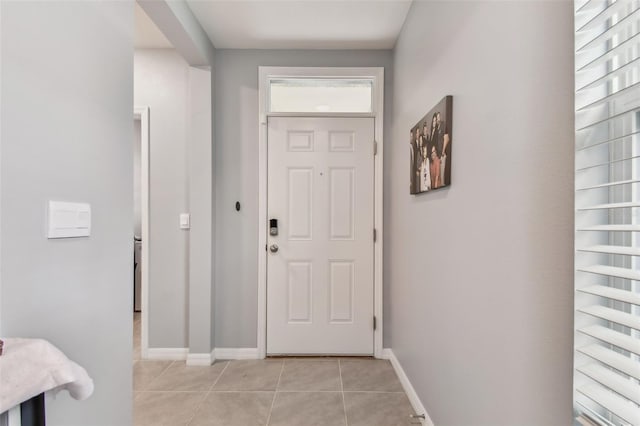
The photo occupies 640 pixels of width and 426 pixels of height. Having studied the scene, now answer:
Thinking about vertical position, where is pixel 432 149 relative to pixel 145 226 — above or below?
above

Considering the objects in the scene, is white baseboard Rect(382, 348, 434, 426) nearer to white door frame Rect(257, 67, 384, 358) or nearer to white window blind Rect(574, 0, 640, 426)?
white door frame Rect(257, 67, 384, 358)

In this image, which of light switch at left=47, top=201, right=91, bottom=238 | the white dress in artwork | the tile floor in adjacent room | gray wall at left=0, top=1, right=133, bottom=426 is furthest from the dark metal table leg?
the white dress in artwork

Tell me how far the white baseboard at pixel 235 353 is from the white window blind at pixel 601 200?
2347mm

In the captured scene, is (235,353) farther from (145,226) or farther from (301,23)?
(301,23)

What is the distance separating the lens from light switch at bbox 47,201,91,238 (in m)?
0.95

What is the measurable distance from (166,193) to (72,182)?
1.64 metres

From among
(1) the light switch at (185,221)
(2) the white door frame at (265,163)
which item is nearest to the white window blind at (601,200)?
(2) the white door frame at (265,163)

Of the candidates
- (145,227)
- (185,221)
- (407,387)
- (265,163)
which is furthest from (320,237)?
(145,227)

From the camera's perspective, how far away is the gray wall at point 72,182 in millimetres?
845

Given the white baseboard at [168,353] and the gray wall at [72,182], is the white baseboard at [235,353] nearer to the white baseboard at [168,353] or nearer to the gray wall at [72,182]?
the white baseboard at [168,353]

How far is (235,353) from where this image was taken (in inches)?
102

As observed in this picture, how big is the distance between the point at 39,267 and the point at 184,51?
1.95 m

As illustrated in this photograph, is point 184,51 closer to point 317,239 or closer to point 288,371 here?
point 317,239

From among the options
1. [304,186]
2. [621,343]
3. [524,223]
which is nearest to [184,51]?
[304,186]
